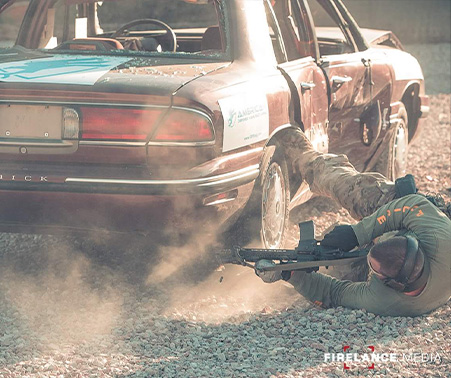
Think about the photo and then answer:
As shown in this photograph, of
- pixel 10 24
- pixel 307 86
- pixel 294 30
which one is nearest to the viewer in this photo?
pixel 307 86

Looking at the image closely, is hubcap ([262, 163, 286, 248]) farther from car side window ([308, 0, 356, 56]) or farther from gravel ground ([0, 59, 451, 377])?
car side window ([308, 0, 356, 56])

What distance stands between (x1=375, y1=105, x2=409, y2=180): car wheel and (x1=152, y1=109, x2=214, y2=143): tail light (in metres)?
3.02

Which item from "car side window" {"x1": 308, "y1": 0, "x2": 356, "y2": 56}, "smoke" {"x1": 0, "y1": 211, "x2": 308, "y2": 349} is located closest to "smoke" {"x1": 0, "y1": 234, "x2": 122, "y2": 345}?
"smoke" {"x1": 0, "y1": 211, "x2": 308, "y2": 349}

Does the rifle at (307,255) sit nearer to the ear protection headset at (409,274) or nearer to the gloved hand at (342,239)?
the gloved hand at (342,239)

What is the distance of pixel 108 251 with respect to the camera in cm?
552

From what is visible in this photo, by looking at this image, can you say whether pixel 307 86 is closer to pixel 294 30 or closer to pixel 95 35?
pixel 294 30

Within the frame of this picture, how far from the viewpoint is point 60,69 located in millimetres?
4578

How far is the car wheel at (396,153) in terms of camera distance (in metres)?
6.98

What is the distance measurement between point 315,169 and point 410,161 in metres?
3.82

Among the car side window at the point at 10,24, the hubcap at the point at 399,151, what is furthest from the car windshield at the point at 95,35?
the car side window at the point at 10,24

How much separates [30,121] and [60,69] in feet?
1.22

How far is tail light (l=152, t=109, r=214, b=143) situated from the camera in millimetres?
4230

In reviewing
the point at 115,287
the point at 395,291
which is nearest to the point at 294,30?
the point at 115,287

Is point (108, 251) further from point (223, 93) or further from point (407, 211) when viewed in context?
point (407, 211)
